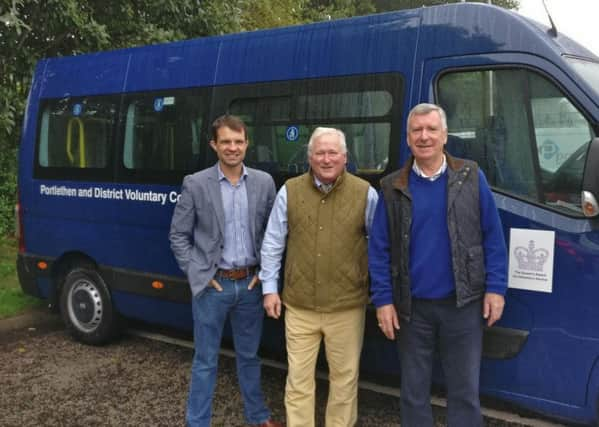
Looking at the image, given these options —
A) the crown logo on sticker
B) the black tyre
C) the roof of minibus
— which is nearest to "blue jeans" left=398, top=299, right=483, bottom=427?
the crown logo on sticker

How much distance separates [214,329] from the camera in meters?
3.48

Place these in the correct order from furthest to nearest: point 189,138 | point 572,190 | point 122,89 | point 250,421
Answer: point 122,89 → point 189,138 → point 250,421 → point 572,190

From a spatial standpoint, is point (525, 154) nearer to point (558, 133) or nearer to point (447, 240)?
point (558, 133)

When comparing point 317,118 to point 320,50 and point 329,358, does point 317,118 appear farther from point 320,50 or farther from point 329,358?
point 329,358

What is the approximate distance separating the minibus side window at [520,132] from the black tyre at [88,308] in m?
3.32

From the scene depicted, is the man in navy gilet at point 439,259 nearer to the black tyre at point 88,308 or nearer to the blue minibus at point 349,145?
the blue minibus at point 349,145

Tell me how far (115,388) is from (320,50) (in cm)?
274

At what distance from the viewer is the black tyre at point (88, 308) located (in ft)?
17.6

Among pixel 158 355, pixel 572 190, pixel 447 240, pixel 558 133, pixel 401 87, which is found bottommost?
pixel 158 355

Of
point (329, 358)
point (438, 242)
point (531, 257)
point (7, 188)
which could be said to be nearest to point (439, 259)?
point (438, 242)

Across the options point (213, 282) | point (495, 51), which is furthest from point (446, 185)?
point (213, 282)

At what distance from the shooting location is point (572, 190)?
3.06m

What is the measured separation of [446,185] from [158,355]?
129 inches

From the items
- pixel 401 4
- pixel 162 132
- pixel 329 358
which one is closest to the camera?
pixel 329 358
